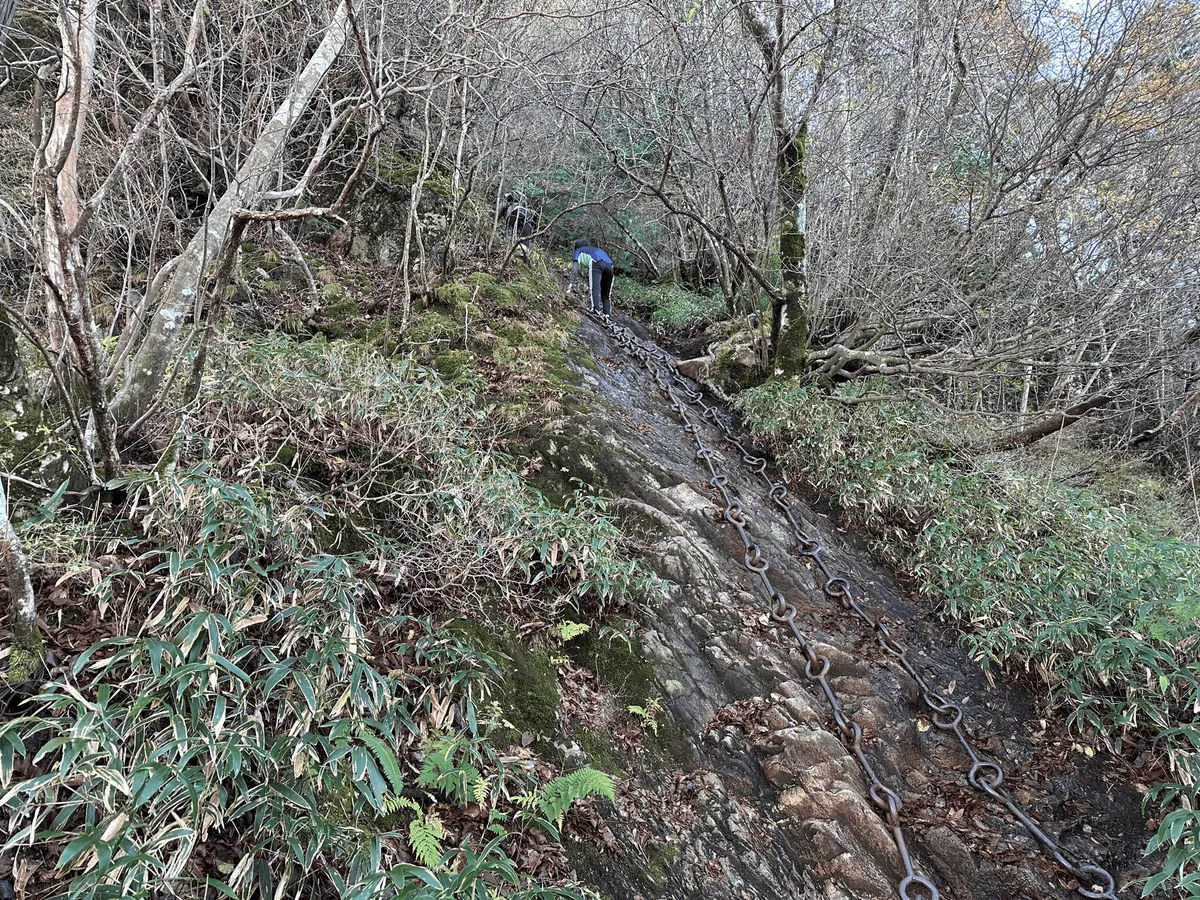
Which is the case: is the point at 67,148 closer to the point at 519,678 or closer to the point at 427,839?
the point at 427,839

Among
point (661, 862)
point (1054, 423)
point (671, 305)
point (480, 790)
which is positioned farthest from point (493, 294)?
point (671, 305)

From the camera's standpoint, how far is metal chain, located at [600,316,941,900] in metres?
2.86

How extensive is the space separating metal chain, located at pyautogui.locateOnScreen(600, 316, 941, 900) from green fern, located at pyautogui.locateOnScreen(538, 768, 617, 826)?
5.77 ft

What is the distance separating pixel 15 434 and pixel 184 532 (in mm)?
758

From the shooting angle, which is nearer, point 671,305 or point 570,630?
point 570,630

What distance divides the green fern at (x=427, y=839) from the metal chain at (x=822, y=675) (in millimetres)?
2300

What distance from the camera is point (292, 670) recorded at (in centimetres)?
217

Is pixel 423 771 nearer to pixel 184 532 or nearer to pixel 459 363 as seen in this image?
pixel 184 532

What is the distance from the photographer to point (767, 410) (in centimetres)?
754

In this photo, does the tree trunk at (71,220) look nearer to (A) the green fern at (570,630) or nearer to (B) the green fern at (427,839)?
(B) the green fern at (427,839)

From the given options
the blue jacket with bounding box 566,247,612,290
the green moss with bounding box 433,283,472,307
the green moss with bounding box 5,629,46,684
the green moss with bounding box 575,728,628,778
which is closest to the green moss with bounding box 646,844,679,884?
the green moss with bounding box 575,728,628,778

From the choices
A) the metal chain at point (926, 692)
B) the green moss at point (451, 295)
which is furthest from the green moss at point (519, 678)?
the green moss at point (451, 295)

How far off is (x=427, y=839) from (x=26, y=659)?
4.81 feet

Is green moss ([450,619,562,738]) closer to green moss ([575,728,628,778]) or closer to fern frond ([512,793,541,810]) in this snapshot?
green moss ([575,728,628,778])
